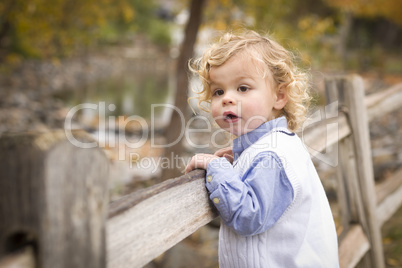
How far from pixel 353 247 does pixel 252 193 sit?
4.65 ft

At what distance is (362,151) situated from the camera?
2.67 m

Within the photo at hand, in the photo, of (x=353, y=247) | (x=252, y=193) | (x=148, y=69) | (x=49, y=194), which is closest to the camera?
(x=49, y=194)

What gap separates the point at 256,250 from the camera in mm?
1364

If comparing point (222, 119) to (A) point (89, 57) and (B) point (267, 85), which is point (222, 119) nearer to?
(B) point (267, 85)

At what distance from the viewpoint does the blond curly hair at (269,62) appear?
59.7 inches

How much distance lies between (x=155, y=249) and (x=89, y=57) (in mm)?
24100

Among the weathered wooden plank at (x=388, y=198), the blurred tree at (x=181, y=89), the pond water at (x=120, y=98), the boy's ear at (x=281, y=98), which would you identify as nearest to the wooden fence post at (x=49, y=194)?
the boy's ear at (x=281, y=98)

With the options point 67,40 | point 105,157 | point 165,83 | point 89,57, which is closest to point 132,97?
point 165,83

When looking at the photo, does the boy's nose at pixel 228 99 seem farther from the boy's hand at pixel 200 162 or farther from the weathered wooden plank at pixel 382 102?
the weathered wooden plank at pixel 382 102

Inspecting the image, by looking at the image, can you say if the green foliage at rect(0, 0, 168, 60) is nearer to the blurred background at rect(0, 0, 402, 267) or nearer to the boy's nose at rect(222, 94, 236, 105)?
the blurred background at rect(0, 0, 402, 267)

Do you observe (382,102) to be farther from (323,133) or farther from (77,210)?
(77,210)

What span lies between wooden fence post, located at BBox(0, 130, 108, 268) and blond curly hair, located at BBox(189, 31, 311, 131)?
2.92 ft

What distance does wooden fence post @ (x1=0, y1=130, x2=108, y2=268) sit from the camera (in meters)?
0.68
